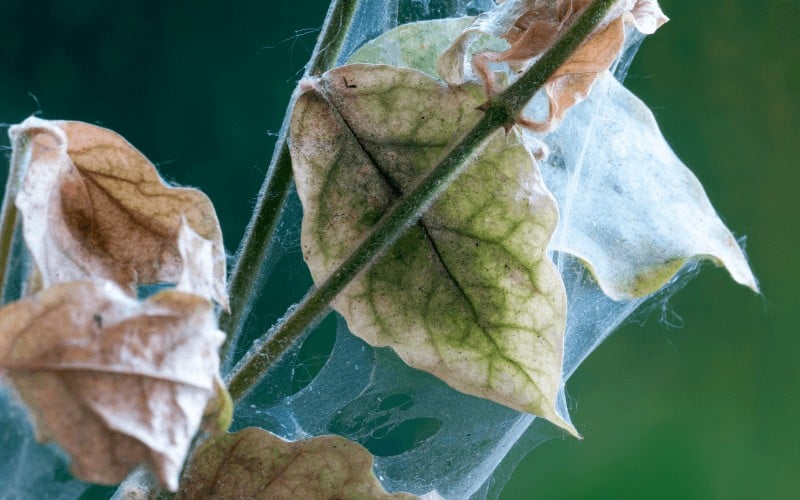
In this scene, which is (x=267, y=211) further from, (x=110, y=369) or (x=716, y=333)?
(x=716, y=333)

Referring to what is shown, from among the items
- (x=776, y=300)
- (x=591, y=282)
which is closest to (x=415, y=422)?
(x=591, y=282)

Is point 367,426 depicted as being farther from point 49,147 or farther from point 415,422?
point 49,147

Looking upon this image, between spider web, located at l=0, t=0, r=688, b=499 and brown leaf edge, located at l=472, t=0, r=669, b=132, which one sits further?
spider web, located at l=0, t=0, r=688, b=499

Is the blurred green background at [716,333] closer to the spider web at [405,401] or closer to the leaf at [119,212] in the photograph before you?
the spider web at [405,401]

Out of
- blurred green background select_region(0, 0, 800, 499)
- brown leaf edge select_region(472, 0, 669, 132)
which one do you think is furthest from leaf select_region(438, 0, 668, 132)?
blurred green background select_region(0, 0, 800, 499)

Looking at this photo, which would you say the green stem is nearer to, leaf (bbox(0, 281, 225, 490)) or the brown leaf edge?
leaf (bbox(0, 281, 225, 490))

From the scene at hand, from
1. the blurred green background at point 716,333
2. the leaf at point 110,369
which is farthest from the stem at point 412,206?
the blurred green background at point 716,333

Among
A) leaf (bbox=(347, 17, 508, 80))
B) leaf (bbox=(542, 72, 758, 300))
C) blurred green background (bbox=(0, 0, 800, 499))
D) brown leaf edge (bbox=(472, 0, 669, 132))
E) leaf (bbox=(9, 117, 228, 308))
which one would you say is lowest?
blurred green background (bbox=(0, 0, 800, 499))

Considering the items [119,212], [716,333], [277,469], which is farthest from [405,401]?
[716,333]
